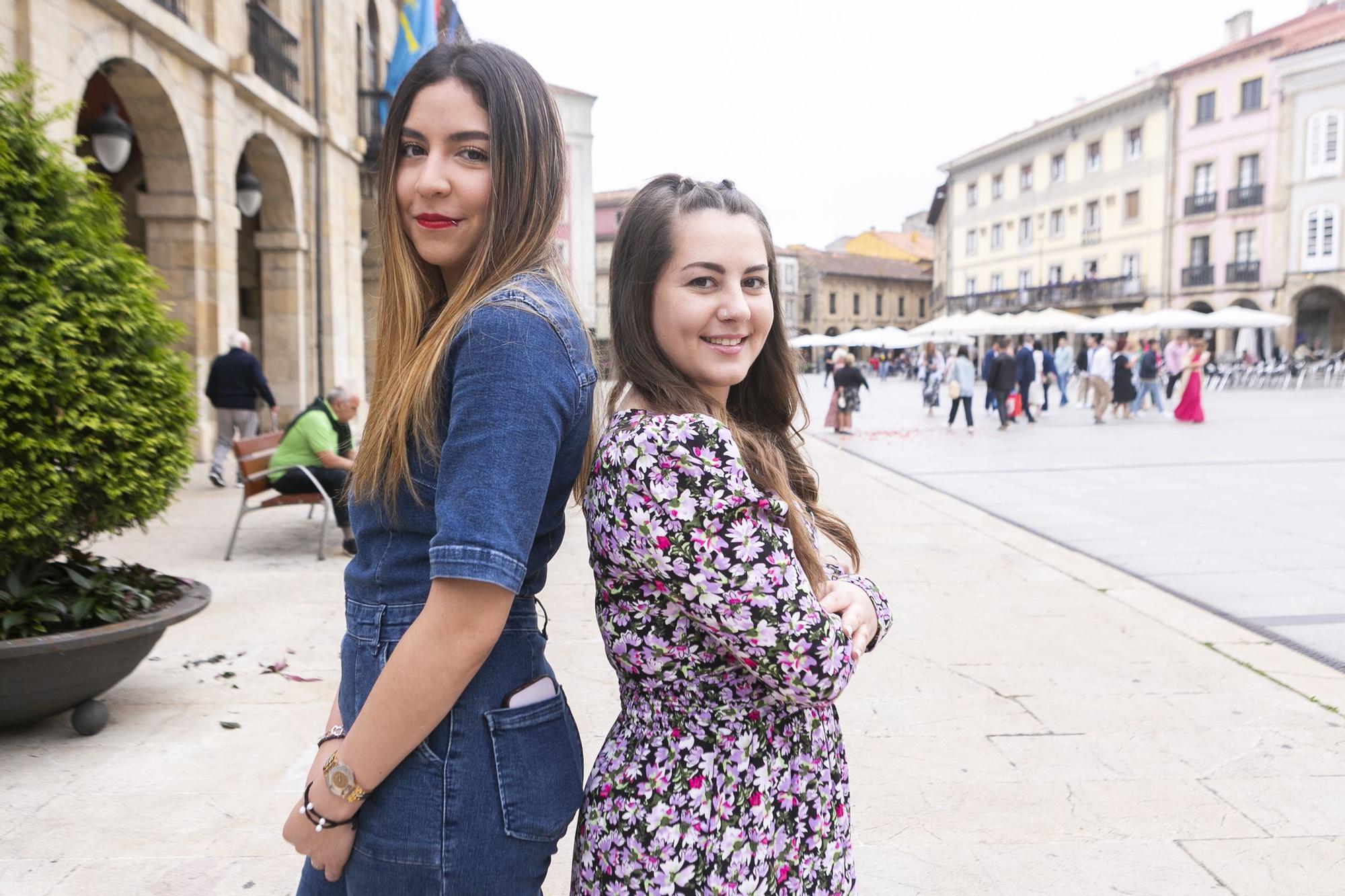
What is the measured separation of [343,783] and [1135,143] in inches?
1949

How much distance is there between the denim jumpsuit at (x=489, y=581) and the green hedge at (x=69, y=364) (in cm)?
260

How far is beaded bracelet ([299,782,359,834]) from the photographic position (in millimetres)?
1240

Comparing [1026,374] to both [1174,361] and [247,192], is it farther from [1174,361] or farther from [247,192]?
[247,192]

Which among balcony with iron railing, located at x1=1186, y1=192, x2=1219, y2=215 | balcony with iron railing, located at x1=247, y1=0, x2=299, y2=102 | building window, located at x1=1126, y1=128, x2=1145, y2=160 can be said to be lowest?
balcony with iron railing, located at x1=247, y1=0, x2=299, y2=102

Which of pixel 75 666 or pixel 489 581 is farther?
pixel 75 666

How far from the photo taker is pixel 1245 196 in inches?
1559

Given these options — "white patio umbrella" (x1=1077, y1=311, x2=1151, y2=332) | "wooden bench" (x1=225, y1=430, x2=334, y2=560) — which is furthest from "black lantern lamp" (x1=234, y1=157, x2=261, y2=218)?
"white patio umbrella" (x1=1077, y1=311, x2=1151, y2=332)

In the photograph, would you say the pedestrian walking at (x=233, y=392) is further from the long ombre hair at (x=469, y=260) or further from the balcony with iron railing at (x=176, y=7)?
the long ombre hair at (x=469, y=260)

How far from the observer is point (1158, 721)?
3799 mm

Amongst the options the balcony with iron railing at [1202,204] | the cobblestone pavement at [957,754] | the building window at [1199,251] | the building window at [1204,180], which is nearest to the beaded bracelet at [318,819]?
the cobblestone pavement at [957,754]

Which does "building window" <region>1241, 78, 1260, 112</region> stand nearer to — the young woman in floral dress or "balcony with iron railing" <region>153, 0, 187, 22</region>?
"balcony with iron railing" <region>153, 0, 187, 22</region>

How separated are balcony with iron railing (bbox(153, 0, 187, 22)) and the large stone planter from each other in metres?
8.90

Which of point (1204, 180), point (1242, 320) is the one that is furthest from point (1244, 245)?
point (1242, 320)

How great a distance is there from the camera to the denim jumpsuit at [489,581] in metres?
1.14
